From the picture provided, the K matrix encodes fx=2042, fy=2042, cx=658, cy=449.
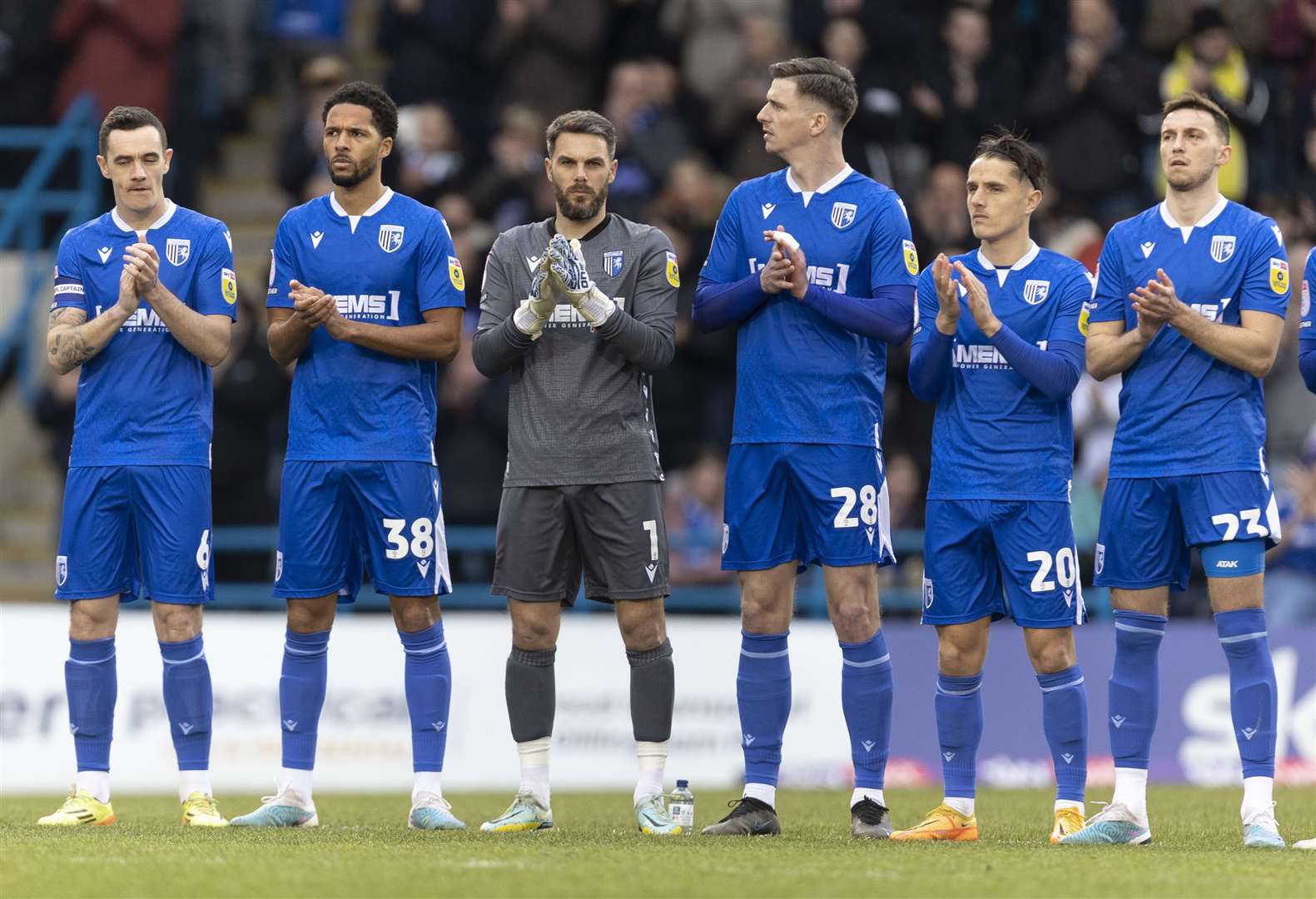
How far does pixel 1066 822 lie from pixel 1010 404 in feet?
5.82

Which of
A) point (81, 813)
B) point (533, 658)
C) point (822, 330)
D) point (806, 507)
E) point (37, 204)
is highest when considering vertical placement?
point (37, 204)

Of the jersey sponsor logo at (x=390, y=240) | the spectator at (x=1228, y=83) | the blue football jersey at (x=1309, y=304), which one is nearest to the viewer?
the blue football jersey at (x=1309, y=304)

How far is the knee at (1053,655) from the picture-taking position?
8.62 m

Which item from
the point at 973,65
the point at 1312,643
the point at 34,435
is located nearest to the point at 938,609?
the point at 1312,643

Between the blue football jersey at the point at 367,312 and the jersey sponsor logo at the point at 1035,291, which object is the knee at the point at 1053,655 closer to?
the jersey sponsor logo at the point at 1035,291

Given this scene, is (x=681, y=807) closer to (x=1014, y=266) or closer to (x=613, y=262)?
(x=613, y=262)

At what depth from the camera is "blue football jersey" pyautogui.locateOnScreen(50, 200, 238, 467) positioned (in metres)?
9.05

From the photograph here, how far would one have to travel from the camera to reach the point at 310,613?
905cm

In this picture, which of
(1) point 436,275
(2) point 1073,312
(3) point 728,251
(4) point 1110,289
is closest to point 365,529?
(1) point 436,275

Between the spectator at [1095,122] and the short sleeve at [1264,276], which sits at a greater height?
the spectator at [1095,122]

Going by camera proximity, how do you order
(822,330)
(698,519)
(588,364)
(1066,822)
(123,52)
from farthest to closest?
(123,52) < (698,519) < (822,330) < (588,364) < (1066,822)

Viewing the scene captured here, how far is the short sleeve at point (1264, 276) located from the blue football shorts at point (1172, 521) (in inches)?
27.2

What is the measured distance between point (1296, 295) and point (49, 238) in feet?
32.7

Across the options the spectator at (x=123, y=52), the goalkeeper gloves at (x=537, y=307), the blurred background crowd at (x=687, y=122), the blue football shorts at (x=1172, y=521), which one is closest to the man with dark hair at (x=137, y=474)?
the goalkeeper gloves at (x=537, y=307)
